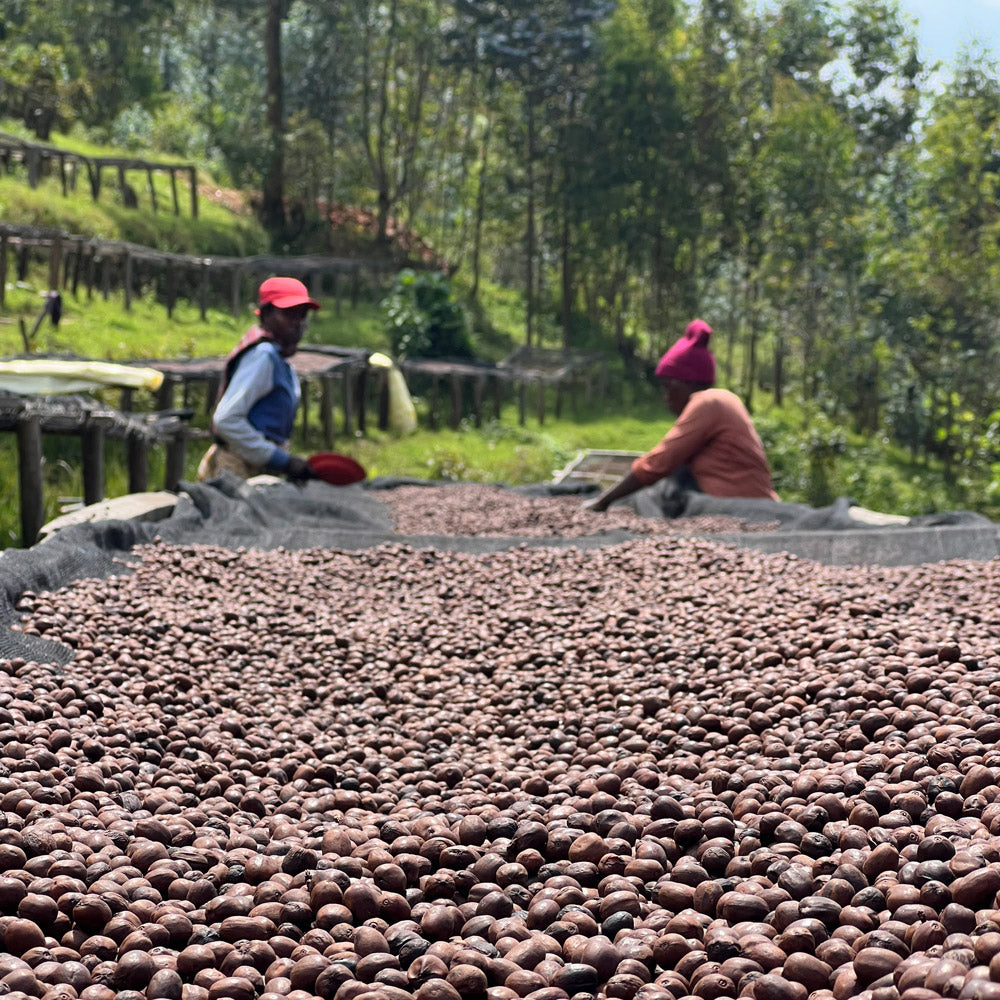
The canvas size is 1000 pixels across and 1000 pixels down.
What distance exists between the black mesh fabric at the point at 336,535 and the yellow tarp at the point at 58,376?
3.73 ft

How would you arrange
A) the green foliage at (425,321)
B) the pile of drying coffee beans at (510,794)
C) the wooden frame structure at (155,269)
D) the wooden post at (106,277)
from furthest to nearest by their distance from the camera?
the green foliage at (425,321), the wooden post at (106,277), the wooden frame structure at (155,269), the pile of drying coffee beans at (510,794)

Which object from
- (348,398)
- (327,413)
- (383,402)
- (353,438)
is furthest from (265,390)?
(383,402)

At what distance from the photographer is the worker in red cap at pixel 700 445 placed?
590 centimetres

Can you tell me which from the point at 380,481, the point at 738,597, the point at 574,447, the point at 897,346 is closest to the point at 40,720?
the point at 738,597

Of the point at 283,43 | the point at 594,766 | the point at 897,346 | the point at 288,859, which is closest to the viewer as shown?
the point at 288,859

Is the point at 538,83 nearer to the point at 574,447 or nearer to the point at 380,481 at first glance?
the point at 574,447

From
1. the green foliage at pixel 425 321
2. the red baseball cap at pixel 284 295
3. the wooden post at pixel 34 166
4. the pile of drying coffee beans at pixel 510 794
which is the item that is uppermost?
the wooden post at pixel 34 166

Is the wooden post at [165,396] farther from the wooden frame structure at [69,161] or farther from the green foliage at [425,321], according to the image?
the wooden frame structure at [69,161]

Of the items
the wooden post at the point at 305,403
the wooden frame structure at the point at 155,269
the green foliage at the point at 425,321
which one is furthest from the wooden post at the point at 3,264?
the green foliage at the point at 425,321

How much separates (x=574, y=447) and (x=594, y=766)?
12.2 metres

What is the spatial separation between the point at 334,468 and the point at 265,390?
0.72m

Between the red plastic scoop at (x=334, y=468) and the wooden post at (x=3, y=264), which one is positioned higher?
the wooden post at (x=3, y=264)

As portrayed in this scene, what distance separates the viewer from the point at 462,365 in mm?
15219

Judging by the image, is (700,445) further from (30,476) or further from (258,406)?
(30,476)
